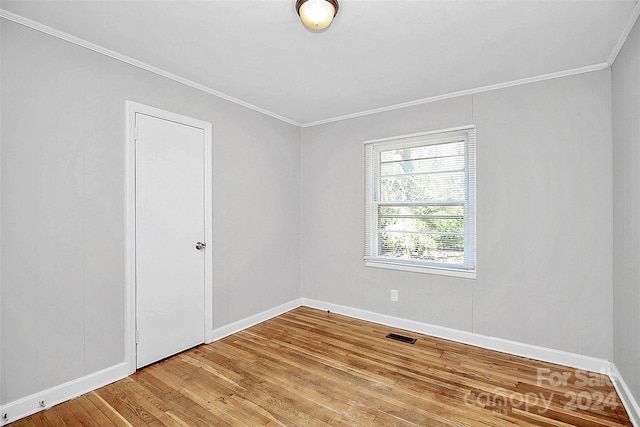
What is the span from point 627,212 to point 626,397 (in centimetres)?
127

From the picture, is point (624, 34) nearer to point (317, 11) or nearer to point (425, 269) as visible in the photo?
point (317, 11)

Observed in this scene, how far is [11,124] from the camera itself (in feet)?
6.53

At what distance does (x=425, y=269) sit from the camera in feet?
11.3

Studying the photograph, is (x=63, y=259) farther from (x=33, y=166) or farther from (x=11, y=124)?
(x=11, y=124)

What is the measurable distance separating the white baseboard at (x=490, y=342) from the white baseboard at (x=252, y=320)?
584mm

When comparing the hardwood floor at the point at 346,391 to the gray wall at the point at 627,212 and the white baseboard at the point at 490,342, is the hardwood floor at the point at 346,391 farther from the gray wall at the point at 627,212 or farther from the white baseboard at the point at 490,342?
the gray wall at the point at 627,212

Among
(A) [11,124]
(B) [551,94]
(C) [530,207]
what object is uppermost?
(B) [551,94]

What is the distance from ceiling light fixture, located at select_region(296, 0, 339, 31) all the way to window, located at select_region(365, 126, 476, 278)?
6.41ft

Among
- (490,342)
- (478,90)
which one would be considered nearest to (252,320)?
(490,342)

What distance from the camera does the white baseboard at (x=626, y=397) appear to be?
1.94 m

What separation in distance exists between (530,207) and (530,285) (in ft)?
2.37

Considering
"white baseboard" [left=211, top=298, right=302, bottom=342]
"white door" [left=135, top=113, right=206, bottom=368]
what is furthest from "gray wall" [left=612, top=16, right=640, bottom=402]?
"white door" [left=135, top=113, right=206, bottom=368]

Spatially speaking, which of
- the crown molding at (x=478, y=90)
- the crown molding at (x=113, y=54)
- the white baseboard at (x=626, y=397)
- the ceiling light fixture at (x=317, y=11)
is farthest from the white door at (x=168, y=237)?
the white baseboard at (x=626, y=397)

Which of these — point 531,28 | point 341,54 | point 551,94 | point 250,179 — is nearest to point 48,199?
point 250,179
